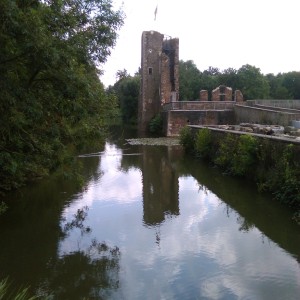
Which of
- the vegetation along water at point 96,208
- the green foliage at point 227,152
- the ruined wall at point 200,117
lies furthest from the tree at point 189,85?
the vegetation along water at point 96,208

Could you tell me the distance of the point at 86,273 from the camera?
617cm

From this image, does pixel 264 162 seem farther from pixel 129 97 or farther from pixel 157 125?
pixel 129 97

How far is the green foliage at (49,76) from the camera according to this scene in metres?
5.89

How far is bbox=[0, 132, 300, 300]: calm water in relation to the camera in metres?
5.69

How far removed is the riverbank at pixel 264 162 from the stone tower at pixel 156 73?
24.3 m

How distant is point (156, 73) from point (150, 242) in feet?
122

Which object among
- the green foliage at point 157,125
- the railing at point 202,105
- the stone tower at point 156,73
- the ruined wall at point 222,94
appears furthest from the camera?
the stone tower at point 156,73

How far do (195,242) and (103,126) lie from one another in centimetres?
351

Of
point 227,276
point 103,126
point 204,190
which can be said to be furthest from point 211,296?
point 204,190

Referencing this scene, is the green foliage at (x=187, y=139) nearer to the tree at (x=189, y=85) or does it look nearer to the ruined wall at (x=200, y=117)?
the ruined wall at (x=200, y=117)

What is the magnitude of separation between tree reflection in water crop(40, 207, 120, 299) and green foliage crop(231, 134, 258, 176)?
20.5 ft

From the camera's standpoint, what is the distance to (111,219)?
903 centimetres

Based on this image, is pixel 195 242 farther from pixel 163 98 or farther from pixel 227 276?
pixel 163 98

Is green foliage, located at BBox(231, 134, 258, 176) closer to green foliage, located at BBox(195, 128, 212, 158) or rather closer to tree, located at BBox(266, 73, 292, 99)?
green foliage, located at BBox(195, 128, 212, 158)
